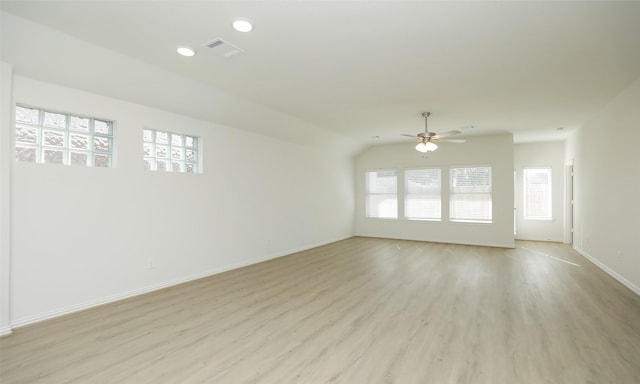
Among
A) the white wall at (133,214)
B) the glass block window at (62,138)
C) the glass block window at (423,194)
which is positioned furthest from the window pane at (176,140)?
the glass block window at (423,194)

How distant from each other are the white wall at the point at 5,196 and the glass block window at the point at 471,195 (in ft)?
27.3

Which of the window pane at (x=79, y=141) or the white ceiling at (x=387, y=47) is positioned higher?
the white ceiling at (x=387, y=47)

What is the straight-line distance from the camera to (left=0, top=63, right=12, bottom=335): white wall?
279cm

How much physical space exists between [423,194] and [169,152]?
6.53 metres

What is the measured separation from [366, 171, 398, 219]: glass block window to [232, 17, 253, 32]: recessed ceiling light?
6899 mm

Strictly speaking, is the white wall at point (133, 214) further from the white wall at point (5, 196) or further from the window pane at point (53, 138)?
the window pane at point (53, 138)

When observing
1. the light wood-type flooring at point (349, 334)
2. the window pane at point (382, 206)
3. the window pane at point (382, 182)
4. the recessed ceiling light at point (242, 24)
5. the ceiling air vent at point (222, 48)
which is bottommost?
the light wood-type flooring at point (349, 334)

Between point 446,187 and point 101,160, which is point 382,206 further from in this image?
point 101,160

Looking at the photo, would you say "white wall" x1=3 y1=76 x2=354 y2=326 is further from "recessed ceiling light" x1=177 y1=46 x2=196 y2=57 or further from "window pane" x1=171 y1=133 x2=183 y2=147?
"recessed ceiling light" x1=177 y1=46 x2=196 y2=57

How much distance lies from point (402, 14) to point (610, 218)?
4.95 m

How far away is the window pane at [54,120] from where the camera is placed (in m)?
3.33

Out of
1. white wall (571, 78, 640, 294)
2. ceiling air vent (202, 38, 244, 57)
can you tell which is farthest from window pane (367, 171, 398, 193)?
ceiling air vent (202, 38, 244, 57)

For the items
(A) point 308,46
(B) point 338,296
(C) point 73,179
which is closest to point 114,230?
(C) point 73,179

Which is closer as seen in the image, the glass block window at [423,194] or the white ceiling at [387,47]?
the white ceiling at [387,47]
